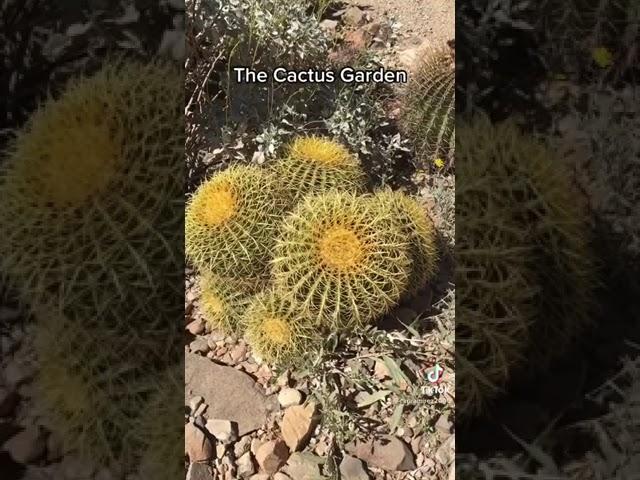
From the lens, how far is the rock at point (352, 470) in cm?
90

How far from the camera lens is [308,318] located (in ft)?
2.86

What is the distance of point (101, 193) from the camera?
2.80ft

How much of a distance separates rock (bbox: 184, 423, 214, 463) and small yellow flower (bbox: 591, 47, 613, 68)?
0.84 metres

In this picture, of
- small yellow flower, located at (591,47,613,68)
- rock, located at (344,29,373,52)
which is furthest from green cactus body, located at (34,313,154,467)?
small yellow flower, located at (591,47,613,68)

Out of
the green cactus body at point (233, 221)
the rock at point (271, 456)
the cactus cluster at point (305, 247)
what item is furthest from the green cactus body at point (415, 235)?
the rock at point (271, 456)

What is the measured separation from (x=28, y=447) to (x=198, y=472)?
238 millimetres

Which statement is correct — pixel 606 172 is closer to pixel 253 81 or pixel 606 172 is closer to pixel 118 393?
pixel 253 81

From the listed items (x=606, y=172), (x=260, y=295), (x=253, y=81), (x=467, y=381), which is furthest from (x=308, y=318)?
(x=606, y=172)

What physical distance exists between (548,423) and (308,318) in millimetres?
339

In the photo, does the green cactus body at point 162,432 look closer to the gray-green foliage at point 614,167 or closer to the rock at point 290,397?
the rock at point 290,397

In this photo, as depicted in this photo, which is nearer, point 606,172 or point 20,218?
point 20,218

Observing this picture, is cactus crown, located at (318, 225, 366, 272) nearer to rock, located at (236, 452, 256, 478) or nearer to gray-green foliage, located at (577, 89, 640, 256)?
rock, located at (236, 452, 256, 478)

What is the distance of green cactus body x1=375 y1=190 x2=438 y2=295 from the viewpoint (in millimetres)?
896

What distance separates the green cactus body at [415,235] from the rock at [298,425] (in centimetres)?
18
